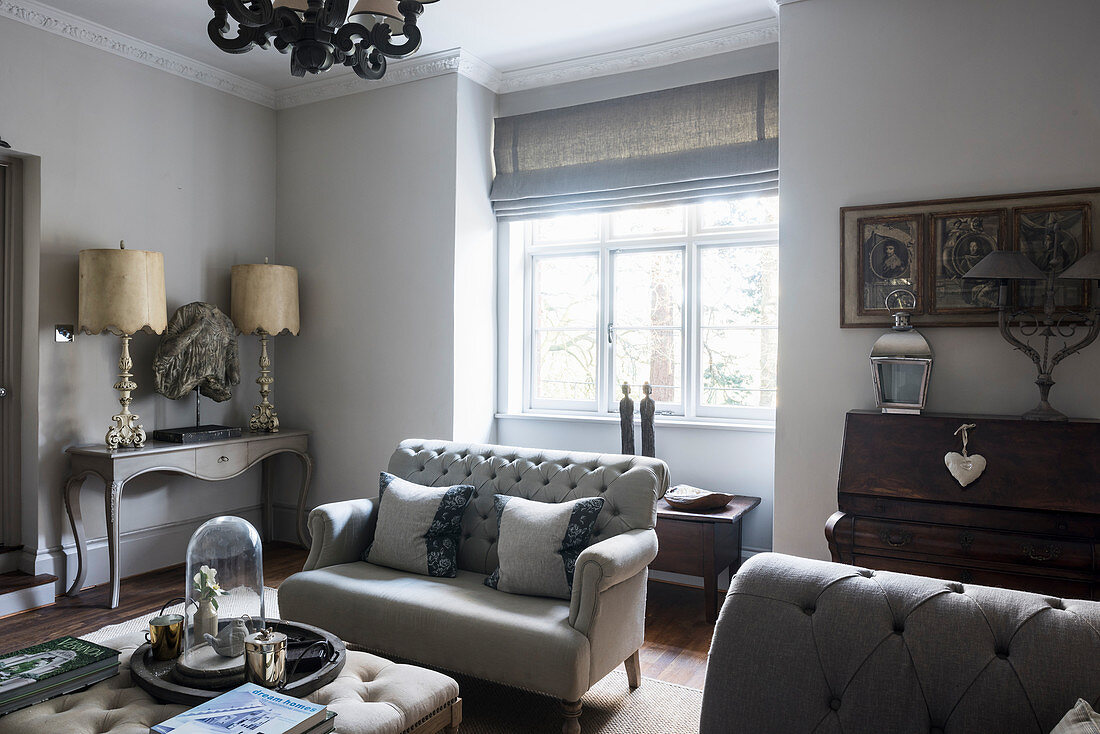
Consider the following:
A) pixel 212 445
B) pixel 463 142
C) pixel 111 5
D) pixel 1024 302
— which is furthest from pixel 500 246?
pixel 1024 302

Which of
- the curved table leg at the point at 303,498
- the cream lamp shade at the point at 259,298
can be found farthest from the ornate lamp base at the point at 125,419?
the curved table leg at the point at 303,498

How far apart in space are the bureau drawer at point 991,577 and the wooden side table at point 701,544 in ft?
2.58

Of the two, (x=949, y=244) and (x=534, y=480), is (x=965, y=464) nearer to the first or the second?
(x=949, y=244)

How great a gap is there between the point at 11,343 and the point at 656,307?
327 centimetres

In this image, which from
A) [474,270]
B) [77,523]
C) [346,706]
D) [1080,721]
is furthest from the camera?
[474,270]

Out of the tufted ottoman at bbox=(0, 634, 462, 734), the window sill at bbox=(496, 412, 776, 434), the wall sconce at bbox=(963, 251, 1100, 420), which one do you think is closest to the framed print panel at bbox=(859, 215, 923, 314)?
the wall sconce at bbox=(963, 251, 1100, 420)

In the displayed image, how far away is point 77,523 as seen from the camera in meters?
3.70

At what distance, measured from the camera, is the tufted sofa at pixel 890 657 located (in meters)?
1.21

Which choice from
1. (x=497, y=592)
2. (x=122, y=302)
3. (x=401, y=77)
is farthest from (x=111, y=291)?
(x=497, y=592)

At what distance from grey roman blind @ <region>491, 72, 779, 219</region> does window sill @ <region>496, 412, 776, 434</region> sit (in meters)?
1.15

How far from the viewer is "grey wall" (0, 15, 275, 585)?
3695 mm

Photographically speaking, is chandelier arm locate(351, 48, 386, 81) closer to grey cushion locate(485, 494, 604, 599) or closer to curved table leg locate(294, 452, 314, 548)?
grey cushion locate(485, 494, 604, 599)

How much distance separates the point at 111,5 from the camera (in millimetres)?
3623

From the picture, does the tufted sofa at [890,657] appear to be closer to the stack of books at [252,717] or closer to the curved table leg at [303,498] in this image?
the stack of books at [252,717]
